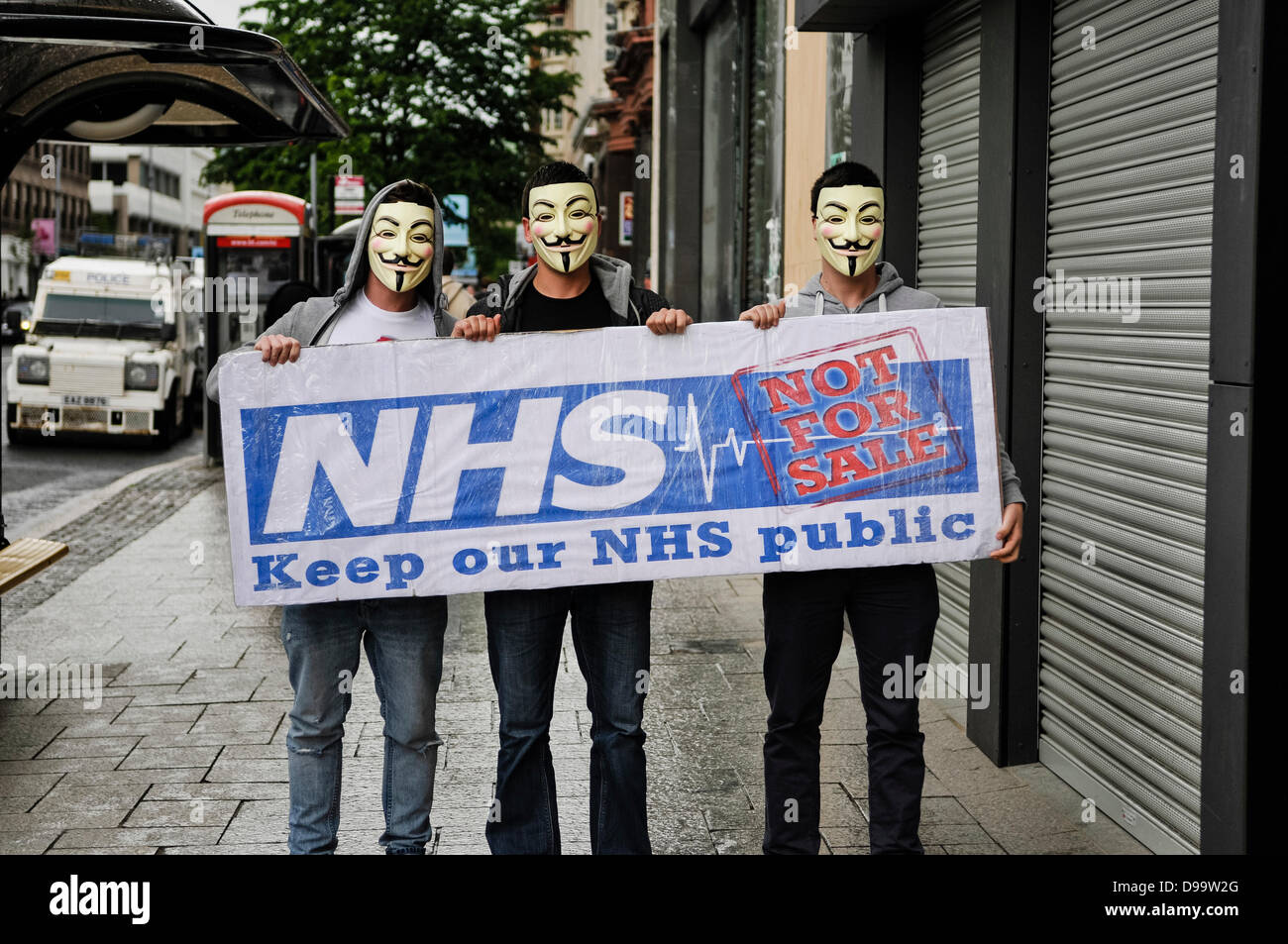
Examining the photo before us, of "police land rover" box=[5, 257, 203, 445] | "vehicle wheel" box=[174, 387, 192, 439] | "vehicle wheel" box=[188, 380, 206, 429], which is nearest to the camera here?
"police land rover" box=[5, 257, 203, 445]

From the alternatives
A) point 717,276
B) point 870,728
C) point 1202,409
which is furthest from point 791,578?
point 717,276

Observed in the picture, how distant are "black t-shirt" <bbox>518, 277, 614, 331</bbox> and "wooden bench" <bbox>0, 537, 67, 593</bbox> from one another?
3.24 meters

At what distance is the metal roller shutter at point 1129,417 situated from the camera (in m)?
4.84

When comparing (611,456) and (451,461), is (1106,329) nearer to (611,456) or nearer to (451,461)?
(611,456)

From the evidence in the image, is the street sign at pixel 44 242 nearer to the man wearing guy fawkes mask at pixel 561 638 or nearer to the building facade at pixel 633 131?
the building facade at pixel 633 131

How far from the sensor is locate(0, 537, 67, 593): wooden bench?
275 inches

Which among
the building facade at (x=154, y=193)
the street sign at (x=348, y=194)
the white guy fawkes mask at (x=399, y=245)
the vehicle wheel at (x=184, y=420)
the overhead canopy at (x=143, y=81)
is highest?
the building facade at (x=154, y=193)

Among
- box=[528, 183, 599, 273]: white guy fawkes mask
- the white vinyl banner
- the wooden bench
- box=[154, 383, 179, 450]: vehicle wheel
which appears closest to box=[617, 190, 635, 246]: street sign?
box=[154, 383, 179, 450]: vehicle wheel

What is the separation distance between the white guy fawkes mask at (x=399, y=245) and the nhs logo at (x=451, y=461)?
0.37 meters

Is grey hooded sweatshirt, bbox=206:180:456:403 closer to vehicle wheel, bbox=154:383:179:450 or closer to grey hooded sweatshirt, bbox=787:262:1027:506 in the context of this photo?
grey hooded sweatshirt, bbox=787:262:1027:506

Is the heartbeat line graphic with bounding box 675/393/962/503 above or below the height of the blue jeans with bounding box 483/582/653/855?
above

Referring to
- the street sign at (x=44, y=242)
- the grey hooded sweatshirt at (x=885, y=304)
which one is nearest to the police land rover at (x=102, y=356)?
the grey hooded sweatshirt at (x=885, y=304)
